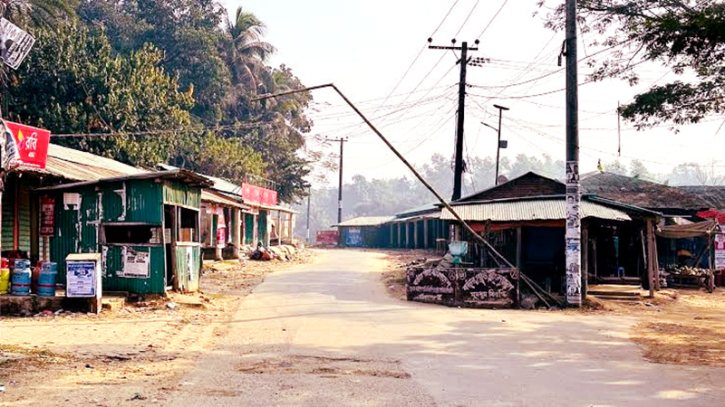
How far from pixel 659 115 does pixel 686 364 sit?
7706mm

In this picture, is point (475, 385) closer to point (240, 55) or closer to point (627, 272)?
point (627, 272)

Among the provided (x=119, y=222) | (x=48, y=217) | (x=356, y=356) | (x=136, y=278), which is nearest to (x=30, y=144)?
(x=48, y=217)

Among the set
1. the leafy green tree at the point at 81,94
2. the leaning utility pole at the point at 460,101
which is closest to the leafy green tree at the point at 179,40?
the leafy green tree at the point at 81,94

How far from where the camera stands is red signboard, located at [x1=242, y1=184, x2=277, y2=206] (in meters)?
36.2

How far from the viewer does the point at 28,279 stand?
13758mm

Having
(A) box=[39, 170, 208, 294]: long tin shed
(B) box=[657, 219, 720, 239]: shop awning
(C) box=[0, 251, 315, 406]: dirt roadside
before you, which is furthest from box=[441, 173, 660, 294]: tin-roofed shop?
(A) box=[39, 170, 208, 294]: long tin shed

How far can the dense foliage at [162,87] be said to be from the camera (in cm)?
3566

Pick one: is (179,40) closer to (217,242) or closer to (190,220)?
(217,242)

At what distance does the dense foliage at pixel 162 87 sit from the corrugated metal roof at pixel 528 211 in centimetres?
1574

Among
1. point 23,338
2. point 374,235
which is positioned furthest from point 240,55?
point 23,338

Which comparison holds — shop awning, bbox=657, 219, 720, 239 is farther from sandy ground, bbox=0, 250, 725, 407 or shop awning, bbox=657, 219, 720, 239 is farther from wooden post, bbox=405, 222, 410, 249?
wooden post, bbox=405, 222, 410, 249

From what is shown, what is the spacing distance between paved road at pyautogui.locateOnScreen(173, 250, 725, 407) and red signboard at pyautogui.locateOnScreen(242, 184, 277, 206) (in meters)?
20.9

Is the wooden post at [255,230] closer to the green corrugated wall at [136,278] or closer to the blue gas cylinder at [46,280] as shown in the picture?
the green corrugated wall at [136,278]

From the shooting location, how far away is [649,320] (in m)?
15.7
